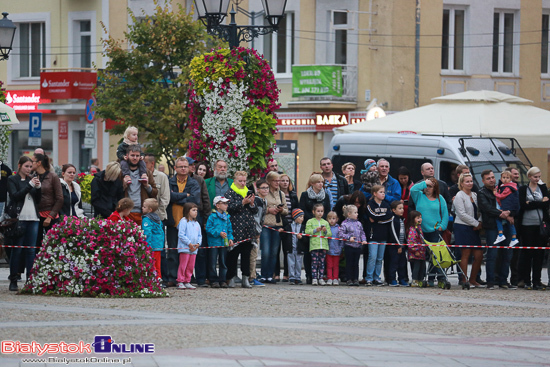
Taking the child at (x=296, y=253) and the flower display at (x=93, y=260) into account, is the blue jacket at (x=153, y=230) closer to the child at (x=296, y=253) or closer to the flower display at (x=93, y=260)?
the flower display at (x=93, y=260)

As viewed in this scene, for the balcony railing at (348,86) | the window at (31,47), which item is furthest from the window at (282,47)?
the window at (31,47)

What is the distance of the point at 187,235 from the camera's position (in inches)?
619

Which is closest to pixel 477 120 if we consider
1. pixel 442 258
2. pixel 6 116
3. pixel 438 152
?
pixel 438 152

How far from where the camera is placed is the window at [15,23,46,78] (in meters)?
42.0

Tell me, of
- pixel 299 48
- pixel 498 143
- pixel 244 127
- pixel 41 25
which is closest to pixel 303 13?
pixel 299 48

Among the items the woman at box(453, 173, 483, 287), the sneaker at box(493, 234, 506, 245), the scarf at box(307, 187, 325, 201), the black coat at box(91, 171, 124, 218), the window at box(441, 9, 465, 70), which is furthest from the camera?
the window at box(441, 9, 465, 70)

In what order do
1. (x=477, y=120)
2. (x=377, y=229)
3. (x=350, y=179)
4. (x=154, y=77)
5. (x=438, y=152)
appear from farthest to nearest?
1. (x=154, y=77)
2. (x=477, y=120)
3. (x=438, y=152)
4. (x=350, y=179)
5. (x=377, y=229)

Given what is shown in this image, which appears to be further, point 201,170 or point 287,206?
point 287,206

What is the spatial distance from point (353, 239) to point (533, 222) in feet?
9.35

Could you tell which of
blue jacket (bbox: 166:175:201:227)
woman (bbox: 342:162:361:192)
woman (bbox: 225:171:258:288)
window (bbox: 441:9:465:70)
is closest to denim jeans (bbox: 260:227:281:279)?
woman (bbox: 225:171:258:288)

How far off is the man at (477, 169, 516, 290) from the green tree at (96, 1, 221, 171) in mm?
15704

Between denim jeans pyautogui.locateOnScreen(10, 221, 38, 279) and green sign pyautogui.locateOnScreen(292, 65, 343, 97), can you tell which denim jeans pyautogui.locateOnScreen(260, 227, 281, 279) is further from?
green sign pyautogui.locateOnScreen(292, 65, 343, 97)

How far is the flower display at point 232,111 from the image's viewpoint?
1759cm

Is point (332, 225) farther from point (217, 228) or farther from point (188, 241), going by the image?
point (188, 241)
